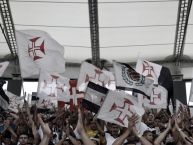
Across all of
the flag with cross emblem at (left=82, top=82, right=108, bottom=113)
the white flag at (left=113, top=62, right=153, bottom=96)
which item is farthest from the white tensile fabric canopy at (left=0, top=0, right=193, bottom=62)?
the flag with cross emblem at (left=82, top=82, right=108, bottom=113)

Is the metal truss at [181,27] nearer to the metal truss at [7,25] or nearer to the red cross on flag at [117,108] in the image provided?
the metal truss at [7,25]

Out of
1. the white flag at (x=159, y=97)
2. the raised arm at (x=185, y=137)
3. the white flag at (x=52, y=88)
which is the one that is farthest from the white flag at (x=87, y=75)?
the raised arm at (x=185, y=137)

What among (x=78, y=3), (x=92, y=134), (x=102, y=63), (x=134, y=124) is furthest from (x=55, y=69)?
(x=102, y=63)

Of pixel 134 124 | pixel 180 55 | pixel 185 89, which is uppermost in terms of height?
pixel 134 124

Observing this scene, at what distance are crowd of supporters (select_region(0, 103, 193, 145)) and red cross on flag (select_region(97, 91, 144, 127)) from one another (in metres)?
0.15

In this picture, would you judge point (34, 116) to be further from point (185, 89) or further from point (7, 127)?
point (185, 89)

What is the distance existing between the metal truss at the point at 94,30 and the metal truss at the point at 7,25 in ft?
7.93

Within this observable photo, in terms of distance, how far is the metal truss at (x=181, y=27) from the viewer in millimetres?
13703

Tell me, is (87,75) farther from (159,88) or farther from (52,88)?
(159,88)

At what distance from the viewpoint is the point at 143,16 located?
46.9 feet

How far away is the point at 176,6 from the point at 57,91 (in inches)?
212

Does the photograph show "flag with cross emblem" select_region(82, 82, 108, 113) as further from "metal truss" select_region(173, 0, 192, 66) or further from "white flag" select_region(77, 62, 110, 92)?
"metal truss" select_region(173, 0, 192, 66)

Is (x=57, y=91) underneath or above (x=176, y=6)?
underneath

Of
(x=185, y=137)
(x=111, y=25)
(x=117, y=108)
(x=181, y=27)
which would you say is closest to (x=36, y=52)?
(x=117, y=108)
